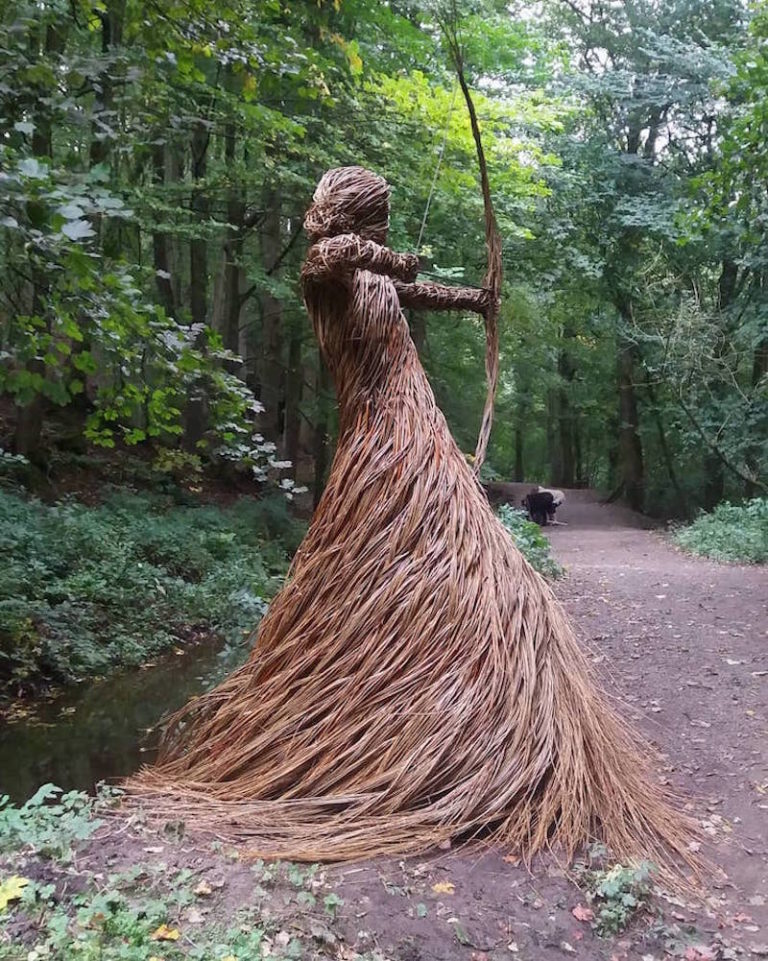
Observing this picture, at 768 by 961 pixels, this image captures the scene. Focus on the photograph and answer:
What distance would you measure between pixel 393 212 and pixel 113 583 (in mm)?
5768

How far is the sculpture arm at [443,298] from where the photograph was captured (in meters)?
3.19

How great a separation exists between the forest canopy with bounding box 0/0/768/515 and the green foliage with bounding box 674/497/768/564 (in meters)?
2.26

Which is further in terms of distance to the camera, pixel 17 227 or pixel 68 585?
pixel 68 585

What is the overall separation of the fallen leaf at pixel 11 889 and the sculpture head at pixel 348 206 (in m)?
2.33

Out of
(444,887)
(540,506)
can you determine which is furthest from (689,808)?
(540,506)

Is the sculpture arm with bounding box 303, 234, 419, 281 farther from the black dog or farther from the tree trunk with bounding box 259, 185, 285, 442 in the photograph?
the black dog

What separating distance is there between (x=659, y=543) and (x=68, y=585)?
1049 cm

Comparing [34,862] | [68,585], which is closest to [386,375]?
[34,862]

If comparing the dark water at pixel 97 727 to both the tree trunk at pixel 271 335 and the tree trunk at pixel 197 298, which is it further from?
the tree trunk at pixel 197 298

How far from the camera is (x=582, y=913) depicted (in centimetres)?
237

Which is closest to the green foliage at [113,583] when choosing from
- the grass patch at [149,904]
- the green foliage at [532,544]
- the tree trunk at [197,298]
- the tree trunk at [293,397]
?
the tree trunk at [197,298]

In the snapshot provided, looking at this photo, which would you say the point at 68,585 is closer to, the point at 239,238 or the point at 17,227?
the point at 17,227

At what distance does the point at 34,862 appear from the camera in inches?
86.5

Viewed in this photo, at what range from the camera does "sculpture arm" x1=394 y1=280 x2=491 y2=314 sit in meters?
3.19
